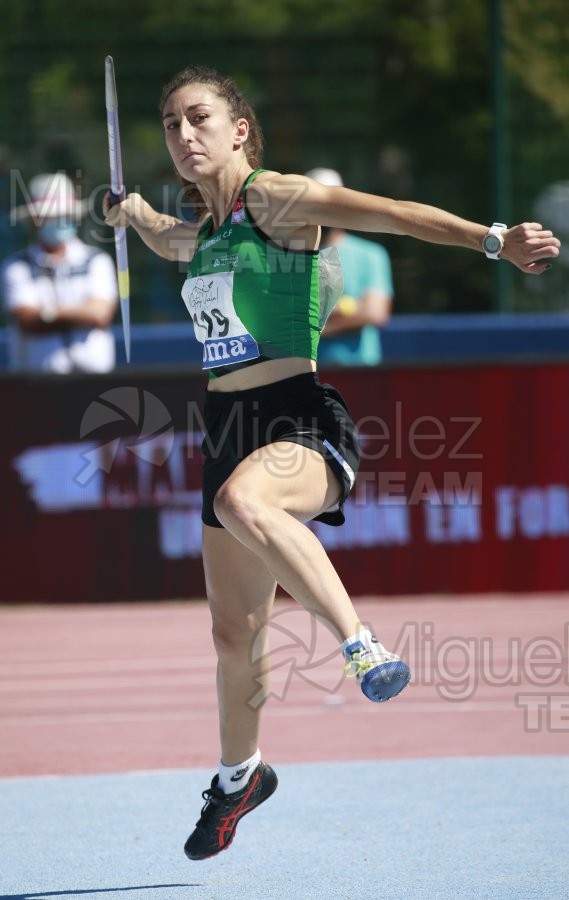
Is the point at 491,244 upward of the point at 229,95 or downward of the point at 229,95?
downward

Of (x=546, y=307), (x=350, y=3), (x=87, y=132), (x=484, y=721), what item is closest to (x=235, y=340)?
(x=484, y=721)

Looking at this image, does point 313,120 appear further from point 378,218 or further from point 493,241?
point 493,241

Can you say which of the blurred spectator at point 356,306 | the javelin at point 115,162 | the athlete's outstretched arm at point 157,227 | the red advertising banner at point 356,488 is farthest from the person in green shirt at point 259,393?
the blurred spectator at point 356,306

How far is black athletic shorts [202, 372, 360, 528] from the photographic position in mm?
4113

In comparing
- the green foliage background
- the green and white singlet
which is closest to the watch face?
the green and white singlet

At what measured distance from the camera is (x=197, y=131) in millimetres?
4152

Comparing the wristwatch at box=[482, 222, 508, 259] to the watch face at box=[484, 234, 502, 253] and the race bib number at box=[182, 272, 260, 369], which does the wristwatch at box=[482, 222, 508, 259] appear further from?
the race bib number at box=[182, 272, 260, 369]

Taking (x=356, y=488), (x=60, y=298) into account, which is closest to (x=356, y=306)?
(x=356, y=488)

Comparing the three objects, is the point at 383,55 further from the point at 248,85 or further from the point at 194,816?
the point at 194,816

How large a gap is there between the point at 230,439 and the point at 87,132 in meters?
9.30

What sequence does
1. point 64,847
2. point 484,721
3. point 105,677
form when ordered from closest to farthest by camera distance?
point 64,847
point 484,721
point 105,677

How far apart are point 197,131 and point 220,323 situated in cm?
56

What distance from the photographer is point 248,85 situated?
12.5 meters

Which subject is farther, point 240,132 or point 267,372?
point 240,132
